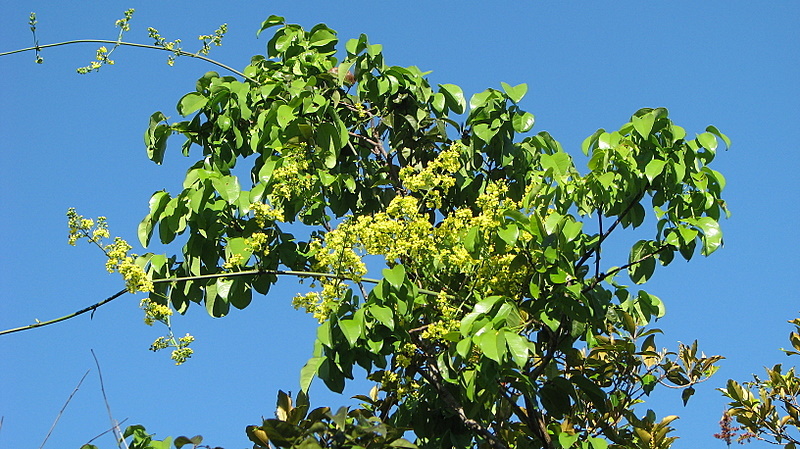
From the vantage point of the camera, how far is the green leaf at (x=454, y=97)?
3.72 meters

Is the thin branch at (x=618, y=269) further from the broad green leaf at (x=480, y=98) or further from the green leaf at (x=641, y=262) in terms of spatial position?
the broad green leaf at (x=480, y=98)

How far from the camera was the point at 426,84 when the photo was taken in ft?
12.3

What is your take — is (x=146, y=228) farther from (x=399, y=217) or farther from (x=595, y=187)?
(x=595, y=187)

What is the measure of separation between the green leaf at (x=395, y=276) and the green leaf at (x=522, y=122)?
102 centimetres

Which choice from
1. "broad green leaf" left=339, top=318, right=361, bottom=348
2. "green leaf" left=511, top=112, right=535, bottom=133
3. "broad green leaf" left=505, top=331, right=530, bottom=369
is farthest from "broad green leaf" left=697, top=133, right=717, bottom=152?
"broad green leaf" left=339, top=318, right=361, bottom=348

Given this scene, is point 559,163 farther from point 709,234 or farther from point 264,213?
point 264,213

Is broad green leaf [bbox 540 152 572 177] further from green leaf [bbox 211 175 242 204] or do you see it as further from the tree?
green leaf [bbox 211 175 242 204]

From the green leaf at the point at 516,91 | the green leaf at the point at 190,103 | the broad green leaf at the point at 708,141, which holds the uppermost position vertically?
the green leaf at the point at 190,103

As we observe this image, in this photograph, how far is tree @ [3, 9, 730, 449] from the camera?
282cm

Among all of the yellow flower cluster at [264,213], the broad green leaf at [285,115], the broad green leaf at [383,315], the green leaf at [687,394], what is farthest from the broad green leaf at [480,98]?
the green leaf at [687,394]

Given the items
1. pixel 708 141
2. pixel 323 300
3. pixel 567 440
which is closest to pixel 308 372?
pixel 323 300

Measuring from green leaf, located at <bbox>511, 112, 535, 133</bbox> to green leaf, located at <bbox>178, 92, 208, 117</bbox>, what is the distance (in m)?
1.19

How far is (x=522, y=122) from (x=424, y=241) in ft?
2.82

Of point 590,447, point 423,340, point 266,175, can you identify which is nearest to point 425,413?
point 423,340
